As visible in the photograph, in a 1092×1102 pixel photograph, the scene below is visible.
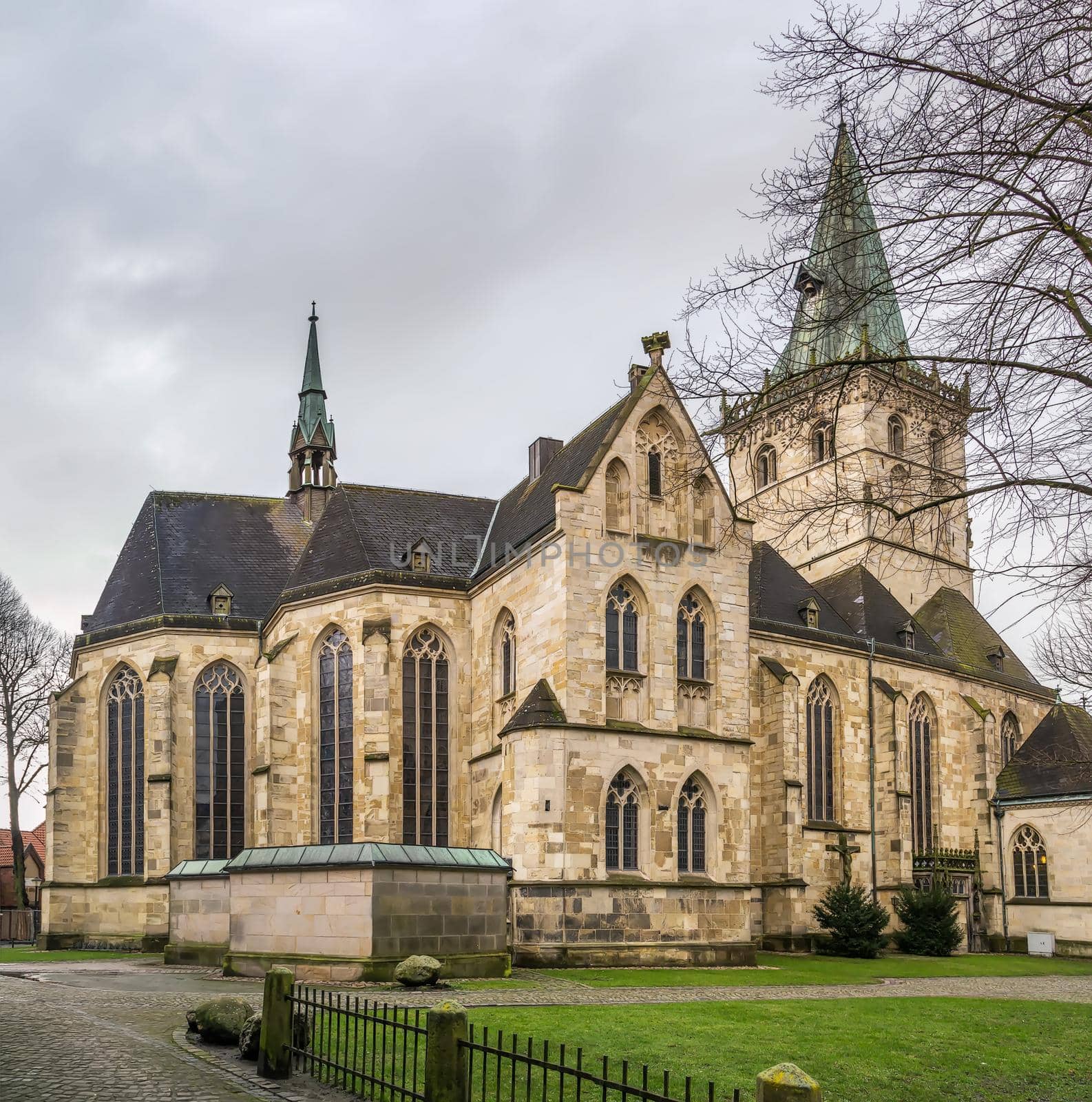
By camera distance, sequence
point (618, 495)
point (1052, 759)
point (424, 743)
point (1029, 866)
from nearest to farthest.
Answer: point (618, 495)
point (424, 743)
point (1052, 759)
point (1029, 866)

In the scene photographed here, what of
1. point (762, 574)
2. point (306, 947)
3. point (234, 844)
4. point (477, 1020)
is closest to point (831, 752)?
point (762, 574)

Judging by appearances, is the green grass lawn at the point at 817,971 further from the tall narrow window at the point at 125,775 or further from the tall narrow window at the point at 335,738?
the tall narrow window at the point at 125,775

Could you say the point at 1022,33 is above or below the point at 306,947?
above

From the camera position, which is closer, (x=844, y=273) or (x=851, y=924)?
(x=844, y=273)

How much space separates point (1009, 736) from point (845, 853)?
43.9ft

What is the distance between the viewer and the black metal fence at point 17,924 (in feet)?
147

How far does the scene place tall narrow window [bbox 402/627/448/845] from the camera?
115 feet

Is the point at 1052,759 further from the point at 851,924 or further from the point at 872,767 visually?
the point at 851,924

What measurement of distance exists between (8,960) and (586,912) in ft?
45.8

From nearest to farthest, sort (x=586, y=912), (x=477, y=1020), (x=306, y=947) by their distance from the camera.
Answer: (x=477, y=1020), (x=306, y=947), (x=586, y=912)

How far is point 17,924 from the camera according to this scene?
1770 inches

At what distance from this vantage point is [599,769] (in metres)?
30.0

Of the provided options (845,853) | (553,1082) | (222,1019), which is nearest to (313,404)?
(845,853)

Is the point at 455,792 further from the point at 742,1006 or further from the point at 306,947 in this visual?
the point at 742,1006
